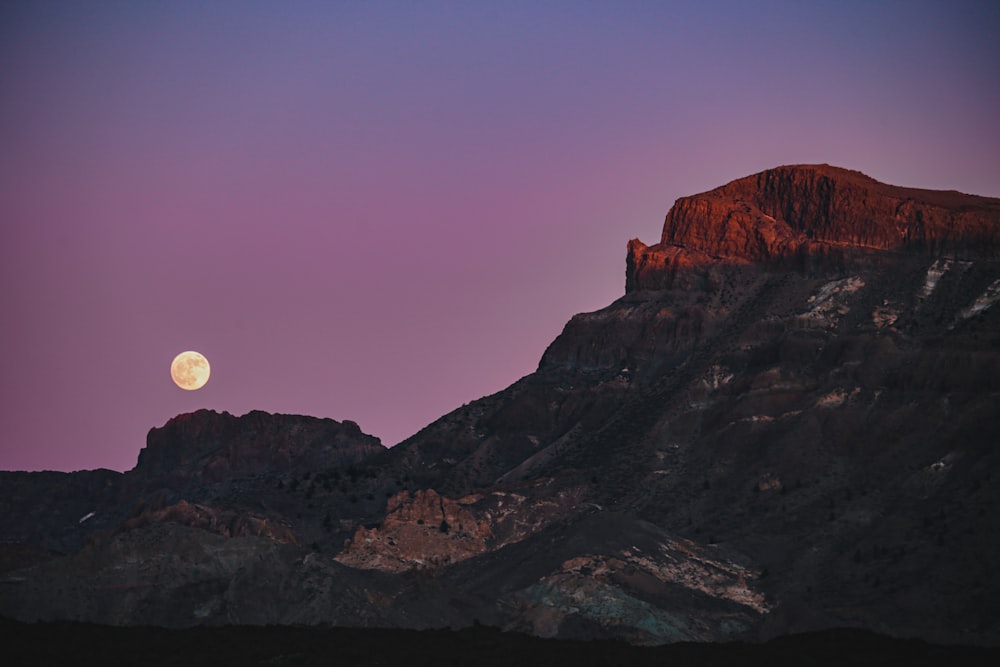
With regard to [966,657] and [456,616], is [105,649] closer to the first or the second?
[966,657]

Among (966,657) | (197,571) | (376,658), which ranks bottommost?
(966,657)

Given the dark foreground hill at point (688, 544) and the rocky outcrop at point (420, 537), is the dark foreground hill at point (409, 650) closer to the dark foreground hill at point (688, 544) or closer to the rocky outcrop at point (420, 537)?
the dark foreground hill at point (688, 544)

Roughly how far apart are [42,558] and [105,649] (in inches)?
2805

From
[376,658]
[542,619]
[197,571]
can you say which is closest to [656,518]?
[542,619]

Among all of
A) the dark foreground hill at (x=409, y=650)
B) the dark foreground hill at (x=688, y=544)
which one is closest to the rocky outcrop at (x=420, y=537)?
the dark foreground hill at (x=688, y=544)

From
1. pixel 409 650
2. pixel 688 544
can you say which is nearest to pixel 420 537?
pixel 688 544

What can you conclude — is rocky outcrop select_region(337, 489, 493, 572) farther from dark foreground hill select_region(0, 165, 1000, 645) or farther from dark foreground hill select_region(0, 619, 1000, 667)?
dark foreground hill select_region(0, 619, 1000, 667)

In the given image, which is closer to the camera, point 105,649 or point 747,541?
point 105,649

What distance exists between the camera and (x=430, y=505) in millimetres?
187375

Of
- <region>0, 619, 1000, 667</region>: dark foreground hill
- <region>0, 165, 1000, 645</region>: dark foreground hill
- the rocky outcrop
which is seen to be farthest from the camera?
the rocky outcrop

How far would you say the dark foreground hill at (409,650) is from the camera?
86250 millimetres

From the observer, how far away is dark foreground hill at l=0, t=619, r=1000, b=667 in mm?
86250

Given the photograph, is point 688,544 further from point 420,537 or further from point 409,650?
point 409,650

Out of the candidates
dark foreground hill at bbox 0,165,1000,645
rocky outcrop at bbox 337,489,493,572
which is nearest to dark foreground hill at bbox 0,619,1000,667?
dark foreground hill at bbox 0,165,1000,645
